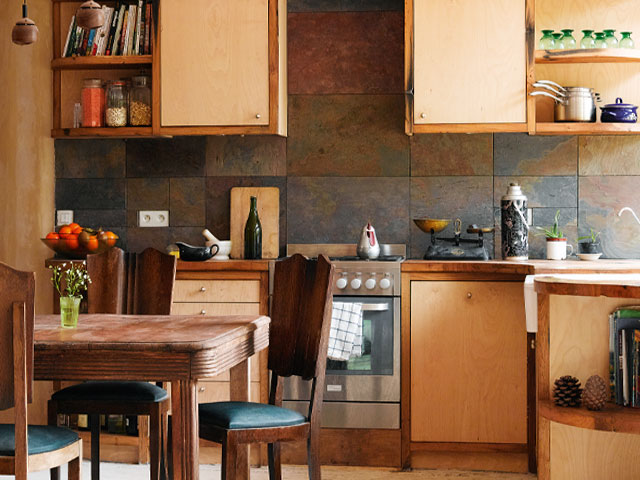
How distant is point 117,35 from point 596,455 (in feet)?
10.1

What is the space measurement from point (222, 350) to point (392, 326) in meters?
1.68

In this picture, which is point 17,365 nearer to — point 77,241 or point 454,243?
point 77,241

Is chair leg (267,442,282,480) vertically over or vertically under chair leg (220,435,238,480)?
under

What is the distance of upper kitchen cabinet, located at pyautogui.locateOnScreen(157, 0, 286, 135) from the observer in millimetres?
4395

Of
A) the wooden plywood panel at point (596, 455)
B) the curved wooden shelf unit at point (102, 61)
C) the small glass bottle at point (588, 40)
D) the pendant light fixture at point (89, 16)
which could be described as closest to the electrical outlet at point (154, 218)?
the curved wooden shelf unit at point (102, 61)

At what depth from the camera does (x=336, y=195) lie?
15.5ft

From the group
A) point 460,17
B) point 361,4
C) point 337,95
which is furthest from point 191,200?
point 460,17

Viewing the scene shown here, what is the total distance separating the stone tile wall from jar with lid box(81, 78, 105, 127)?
0.33m

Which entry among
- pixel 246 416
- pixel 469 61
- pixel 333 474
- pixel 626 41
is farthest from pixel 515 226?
pixel 246 416

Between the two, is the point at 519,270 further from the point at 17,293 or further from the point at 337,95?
the point at 17,293

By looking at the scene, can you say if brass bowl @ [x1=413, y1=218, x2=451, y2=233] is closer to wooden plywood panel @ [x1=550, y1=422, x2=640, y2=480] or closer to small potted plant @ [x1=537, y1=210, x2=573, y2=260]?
small potted plant @ [x1=537, y1=210, x2=573, y2=260]

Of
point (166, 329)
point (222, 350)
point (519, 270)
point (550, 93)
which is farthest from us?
point (550, 93)

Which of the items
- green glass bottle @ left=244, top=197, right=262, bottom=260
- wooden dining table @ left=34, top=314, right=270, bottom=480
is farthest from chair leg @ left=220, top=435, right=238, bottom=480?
green glass bottle @ left=244, top=197, right=262, bottom=260

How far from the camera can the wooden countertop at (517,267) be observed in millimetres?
3959
